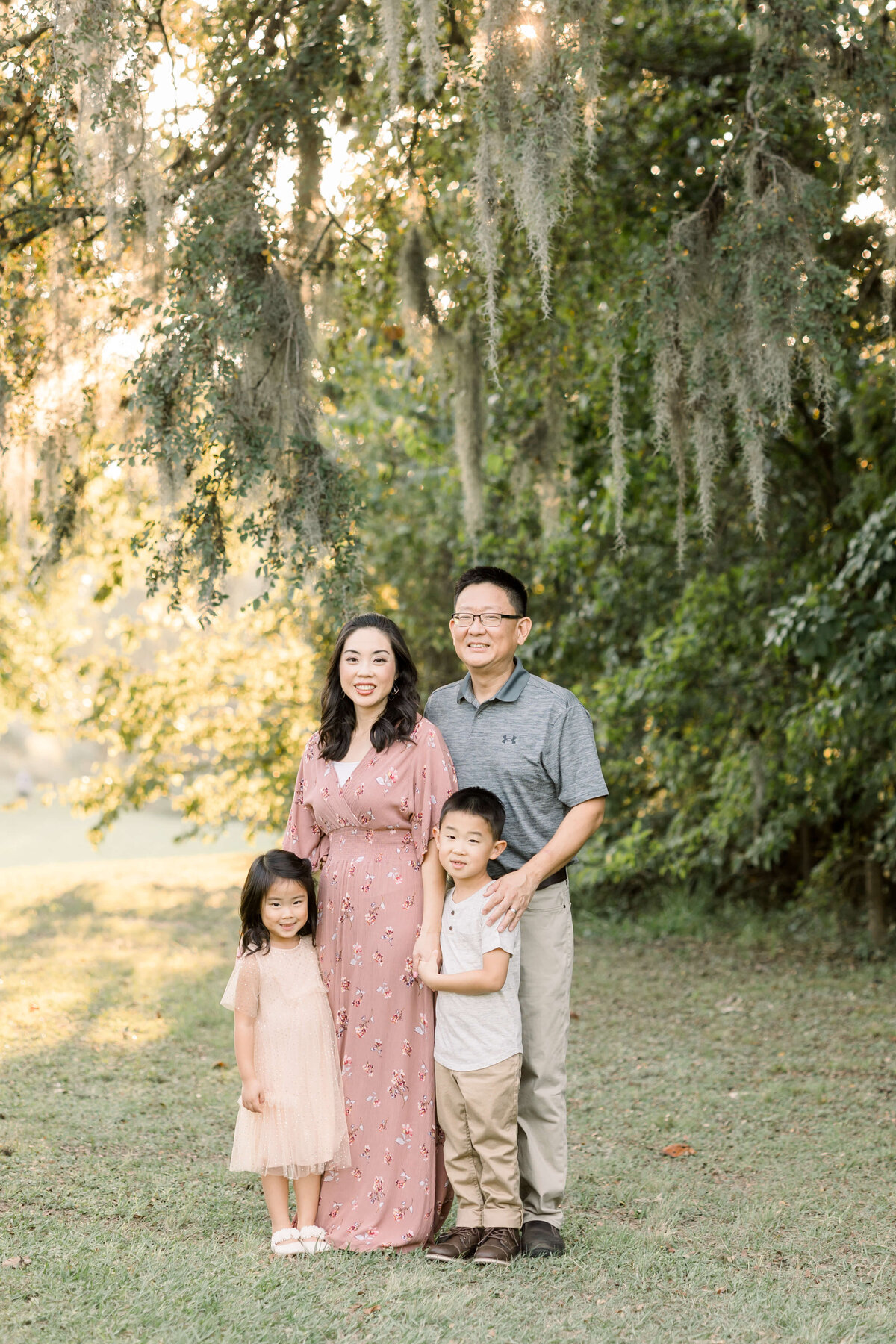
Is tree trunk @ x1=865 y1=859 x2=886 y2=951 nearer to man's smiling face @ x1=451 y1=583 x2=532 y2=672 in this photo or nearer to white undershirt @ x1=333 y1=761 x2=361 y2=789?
man's smiling face @ x1=451 y1=583 x2=532 y2=672

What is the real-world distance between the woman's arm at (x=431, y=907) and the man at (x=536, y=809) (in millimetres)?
163

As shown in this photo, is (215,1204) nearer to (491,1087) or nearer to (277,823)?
(491,1087)

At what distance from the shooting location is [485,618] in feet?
10.1

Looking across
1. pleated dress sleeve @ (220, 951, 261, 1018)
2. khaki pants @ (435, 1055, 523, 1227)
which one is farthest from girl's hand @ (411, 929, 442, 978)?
pleated dress sleeve @ (220, 951, 261, 1018)

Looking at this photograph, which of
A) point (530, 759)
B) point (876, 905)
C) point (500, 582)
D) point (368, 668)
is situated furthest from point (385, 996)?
point (876, 905)

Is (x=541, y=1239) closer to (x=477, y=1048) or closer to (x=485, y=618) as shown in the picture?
(x=477, y=1048)

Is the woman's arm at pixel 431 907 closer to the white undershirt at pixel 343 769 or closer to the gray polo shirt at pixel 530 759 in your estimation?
the gray polo shirt at pixel 530 759

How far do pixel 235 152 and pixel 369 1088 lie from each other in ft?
10.9

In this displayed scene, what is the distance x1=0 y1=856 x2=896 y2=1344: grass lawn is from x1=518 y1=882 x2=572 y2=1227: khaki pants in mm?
178

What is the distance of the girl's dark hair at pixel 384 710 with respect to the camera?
3.08 m

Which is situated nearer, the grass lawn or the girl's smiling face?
the grass lawn

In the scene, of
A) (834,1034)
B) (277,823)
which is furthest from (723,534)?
(277,823)

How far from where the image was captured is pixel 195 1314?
257 cm

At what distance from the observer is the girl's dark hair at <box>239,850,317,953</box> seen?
119 inches
